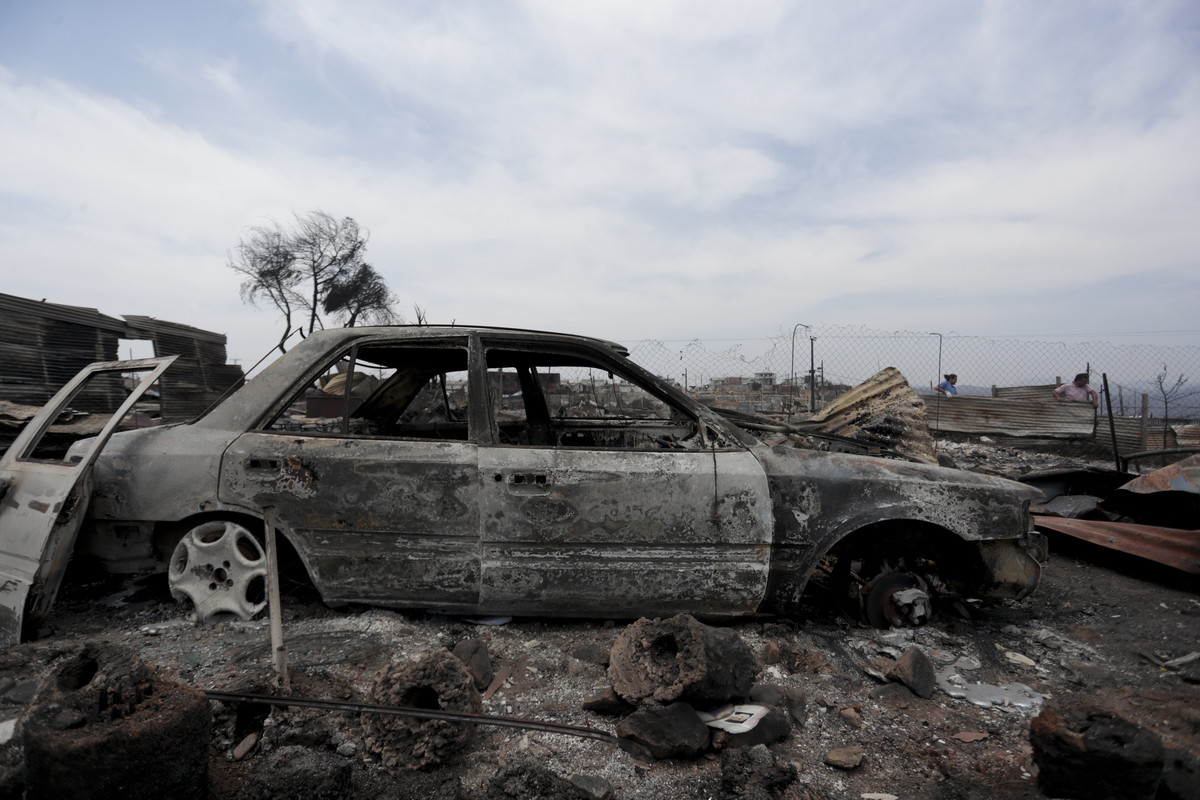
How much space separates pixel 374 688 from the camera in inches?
83.1

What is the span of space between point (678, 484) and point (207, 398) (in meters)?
15.5

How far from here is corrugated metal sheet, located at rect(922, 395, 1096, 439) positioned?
11.1 meters

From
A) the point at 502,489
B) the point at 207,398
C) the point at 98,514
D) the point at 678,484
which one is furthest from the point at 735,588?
the point at 207,398

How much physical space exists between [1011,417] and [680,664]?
12.1 meters

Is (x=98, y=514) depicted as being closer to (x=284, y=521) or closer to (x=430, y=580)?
(x=284, y=521)

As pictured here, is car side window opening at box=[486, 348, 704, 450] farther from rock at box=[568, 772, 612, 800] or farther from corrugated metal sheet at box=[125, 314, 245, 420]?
corrugated metal sheet at box=[125, 314, 245, 420]

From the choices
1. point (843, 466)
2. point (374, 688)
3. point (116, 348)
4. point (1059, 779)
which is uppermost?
point (116, 348)

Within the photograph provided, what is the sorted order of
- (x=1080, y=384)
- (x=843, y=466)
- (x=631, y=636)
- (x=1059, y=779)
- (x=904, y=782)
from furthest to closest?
(x=1080, y=384)
(x=843, y=466)
(x=631, y=636)
(x=904, y=782)
(x=1059, y=779)

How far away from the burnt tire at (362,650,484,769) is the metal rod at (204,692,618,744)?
2 cm

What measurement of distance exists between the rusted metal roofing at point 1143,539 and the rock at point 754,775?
325 cm

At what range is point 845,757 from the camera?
2.09 metres

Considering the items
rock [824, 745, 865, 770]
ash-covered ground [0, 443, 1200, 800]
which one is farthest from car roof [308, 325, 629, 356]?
rock [824, 745, 865, 770]

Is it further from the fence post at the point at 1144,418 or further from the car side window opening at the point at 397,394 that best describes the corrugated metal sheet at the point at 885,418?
the fence post at the point at 1144,418

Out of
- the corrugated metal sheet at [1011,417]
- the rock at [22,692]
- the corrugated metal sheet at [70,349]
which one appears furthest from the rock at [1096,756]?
the corrugated metal sheet at [70,349]
